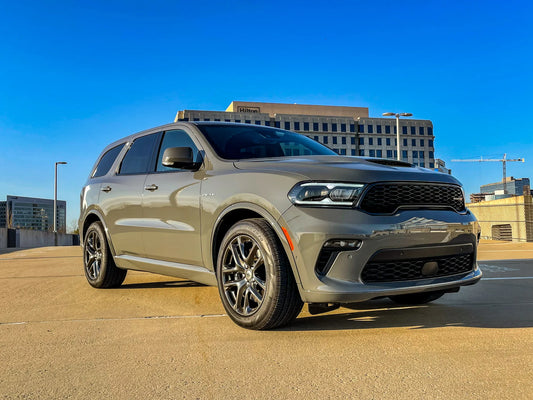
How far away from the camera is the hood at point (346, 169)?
3.36 meters

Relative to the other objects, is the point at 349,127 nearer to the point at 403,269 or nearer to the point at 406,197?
the point at 406,197

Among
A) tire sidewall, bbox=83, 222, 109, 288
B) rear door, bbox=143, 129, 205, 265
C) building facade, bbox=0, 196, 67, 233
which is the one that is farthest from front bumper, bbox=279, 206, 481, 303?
building facade, bbox=0, 196, 67, 233

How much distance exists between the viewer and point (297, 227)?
10.8 feet

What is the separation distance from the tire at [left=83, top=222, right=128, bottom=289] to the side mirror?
191 cm

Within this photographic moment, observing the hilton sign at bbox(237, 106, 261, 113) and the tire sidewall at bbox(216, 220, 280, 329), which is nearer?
the tire sidewall at bbox(216, 220, 280, 329)

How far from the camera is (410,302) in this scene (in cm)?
457

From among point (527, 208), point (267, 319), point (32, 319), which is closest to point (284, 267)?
point (267, 319)

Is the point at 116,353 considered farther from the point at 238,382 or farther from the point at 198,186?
the point at 198,186

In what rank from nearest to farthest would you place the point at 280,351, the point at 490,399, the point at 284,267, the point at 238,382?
the point at 490,399 → the point at 238,382 → the point at 280,351 → the point at 284,267

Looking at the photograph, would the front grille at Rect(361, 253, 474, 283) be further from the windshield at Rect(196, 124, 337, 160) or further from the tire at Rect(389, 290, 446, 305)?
the windshield at Rect(196, 124, 337, 160)

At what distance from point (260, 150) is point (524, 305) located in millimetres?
2709

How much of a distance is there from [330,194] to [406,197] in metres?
0.57

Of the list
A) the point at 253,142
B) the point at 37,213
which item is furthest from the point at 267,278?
the point at 37,213

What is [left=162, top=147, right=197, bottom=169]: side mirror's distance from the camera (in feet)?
14.0
